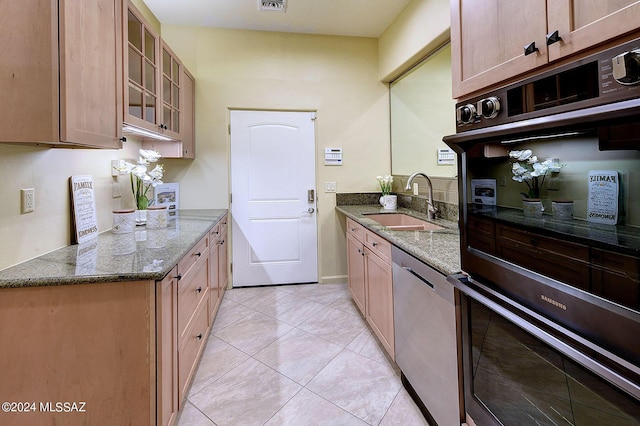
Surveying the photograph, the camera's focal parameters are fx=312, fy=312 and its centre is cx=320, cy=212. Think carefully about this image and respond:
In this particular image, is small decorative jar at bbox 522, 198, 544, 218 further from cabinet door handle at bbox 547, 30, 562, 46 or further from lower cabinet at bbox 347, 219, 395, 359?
lower cabinet at bbox 347, 219, 395, 359

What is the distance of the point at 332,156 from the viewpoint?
3633 millimetres

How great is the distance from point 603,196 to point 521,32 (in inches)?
21.9

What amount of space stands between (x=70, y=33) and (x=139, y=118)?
709 mm

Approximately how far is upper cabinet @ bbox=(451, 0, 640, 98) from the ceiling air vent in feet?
7.04

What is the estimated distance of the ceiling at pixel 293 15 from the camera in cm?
291

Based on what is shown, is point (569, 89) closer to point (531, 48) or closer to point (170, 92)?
point (531, 48)

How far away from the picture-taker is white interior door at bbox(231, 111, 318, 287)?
3.52m

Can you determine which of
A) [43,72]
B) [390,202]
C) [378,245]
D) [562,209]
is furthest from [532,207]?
[390,202]

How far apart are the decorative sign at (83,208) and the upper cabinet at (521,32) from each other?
211 centimetres

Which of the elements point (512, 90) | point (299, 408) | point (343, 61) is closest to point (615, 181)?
point (512, 90)

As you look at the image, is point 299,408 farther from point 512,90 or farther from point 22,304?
point 512,90

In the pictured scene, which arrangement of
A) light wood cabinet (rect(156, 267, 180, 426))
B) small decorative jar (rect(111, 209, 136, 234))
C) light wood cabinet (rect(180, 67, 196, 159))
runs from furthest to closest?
1. light wood cabinet (rect(180, 67, 196, 159))
2. small decorative jar (rect(111, 209, 136, 234))
3. light wood cabinet (rect(156, 267, 180, 426))

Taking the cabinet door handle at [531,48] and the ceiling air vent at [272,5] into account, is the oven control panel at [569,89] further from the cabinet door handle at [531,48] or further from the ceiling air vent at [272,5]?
the ceiling air vent at [272,5]

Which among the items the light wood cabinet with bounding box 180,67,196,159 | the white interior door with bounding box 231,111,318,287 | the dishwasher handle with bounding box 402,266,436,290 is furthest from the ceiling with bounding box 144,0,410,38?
the dishwasher handle with bounding box 402,266,436,290
